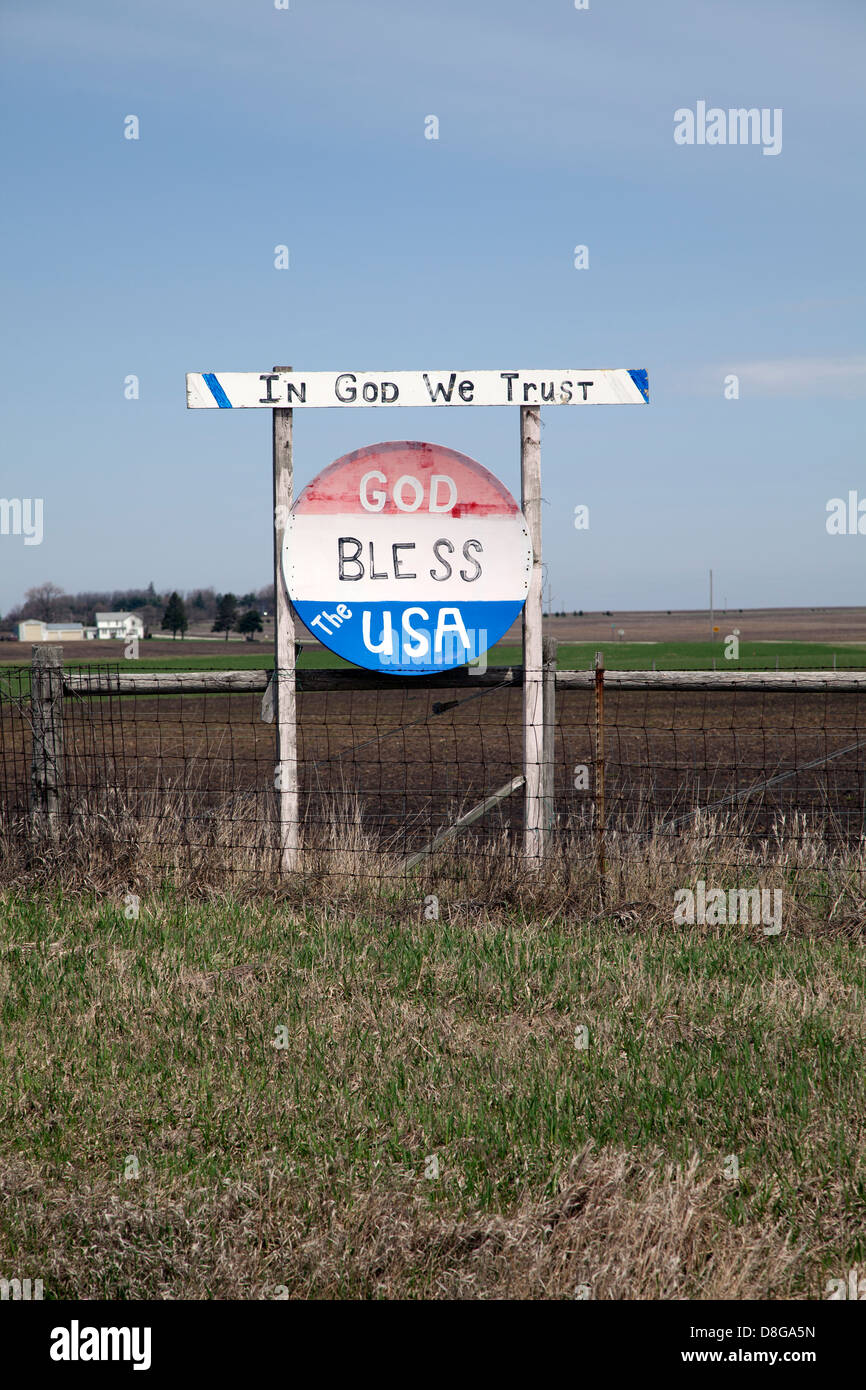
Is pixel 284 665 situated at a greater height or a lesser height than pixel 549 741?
greater

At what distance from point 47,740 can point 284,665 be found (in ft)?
5.56

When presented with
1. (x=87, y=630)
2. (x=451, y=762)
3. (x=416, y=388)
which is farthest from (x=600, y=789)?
(x=87, y=630)

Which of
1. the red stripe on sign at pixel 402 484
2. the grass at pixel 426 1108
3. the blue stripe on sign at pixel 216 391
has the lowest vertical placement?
the grass at pixel 426 1108

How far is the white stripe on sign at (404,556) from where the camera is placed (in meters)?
7.39

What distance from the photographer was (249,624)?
137625mm

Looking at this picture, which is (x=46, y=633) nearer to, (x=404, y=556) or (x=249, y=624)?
(x=249, y=624)

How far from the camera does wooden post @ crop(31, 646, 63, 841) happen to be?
24.2 feet

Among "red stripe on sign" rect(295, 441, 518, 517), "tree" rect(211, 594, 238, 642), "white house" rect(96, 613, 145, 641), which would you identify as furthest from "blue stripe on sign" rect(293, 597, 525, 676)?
"tree" rect(211, 594, 238, 642)

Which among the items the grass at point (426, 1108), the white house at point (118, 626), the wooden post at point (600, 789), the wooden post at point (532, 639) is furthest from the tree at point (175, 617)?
the grass at point (426, 1108)

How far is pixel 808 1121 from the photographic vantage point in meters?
3.84

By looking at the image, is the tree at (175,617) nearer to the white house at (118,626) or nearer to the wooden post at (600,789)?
the white house at (118,626)

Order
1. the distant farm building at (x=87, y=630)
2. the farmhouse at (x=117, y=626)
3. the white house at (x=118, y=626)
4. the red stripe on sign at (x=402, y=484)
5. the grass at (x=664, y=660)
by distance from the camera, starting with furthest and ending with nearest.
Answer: the farmhouse at (x=117, y=626) < the white house at (x=118, y=626) < the distant farm building at (x=87, y=630) < the grass at (x=664, y=660) < the red stripe on sign at (x=402, y=484)

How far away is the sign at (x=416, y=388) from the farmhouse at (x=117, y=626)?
12965 cm
